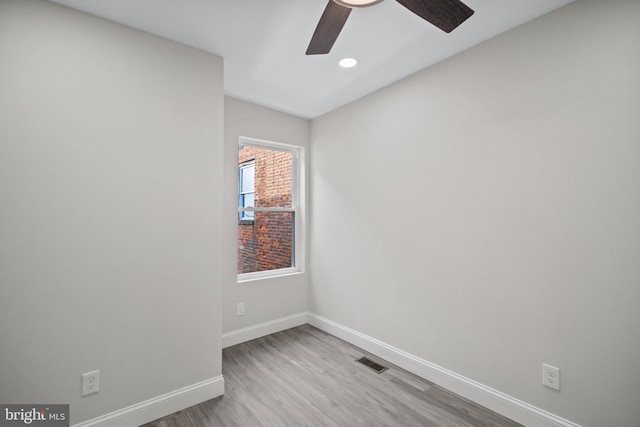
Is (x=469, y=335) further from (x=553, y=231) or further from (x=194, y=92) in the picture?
(x=194, y=92)

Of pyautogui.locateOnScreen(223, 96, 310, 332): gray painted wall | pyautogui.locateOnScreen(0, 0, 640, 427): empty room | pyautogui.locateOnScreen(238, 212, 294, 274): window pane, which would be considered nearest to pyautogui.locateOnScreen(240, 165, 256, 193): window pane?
pyautogui.locateOnScreen(223, 96, 310, 332): gray painted wall

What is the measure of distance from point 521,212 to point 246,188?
8.36 feet

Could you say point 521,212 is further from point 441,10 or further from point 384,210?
point 441,10

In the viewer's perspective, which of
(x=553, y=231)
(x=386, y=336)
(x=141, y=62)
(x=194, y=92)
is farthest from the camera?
(x=386, y=336)

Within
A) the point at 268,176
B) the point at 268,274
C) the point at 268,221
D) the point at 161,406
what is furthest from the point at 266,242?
the point at 161,406

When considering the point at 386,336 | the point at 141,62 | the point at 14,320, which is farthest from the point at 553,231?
the point at 14,320

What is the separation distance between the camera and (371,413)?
2.04m

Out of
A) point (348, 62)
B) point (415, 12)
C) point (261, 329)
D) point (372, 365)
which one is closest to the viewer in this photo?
point (415, 12)

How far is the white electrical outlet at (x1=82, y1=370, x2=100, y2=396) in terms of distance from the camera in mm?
1751

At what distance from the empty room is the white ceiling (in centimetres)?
2

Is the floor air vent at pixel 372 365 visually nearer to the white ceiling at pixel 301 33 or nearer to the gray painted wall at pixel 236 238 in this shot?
the gray painted wall at pixel 236 238

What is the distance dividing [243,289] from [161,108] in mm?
1942

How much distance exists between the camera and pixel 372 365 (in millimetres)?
2670

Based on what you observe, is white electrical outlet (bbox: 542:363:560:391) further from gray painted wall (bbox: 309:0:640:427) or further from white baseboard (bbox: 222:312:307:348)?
white baseboard (bbox: 222:312:307:348)
